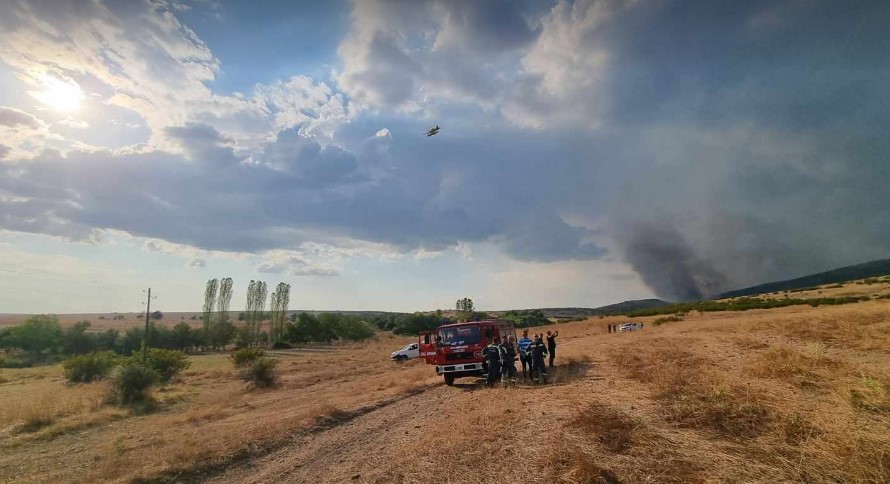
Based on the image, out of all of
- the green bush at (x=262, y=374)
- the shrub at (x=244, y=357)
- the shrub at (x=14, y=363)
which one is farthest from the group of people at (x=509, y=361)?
the shrub at (x=14, y=363)

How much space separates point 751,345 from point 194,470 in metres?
18.3

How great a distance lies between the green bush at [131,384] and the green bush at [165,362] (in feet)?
24.2

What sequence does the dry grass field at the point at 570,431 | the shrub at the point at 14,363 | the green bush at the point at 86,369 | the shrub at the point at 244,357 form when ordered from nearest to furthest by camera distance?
the dry grass field at the point at 570,431 → the green bush at the point at 86,369 → the shrub at the point at 244,357 → the shrub at the point at 14,363

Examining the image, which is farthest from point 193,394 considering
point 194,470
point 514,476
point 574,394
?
point 514,476

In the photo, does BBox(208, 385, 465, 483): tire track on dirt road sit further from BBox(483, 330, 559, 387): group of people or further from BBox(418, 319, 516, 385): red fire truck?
BBox(418, 319, 516, 385): red fire truck

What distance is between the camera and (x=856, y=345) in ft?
43.5

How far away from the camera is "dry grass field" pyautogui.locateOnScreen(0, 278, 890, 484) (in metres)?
5.64

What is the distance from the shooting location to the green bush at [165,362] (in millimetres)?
29562

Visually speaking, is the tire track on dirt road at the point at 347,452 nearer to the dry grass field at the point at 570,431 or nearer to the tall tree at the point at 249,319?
the dry grass field at the point at 570,431

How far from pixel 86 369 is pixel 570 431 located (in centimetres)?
3477

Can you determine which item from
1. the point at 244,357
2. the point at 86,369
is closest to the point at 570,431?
the point at 244,357

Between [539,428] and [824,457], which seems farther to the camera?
[539,428]

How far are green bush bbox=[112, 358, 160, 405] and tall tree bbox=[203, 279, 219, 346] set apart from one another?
6213cm

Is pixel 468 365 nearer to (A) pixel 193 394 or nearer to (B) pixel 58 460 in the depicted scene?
(B) pixel 58 460
